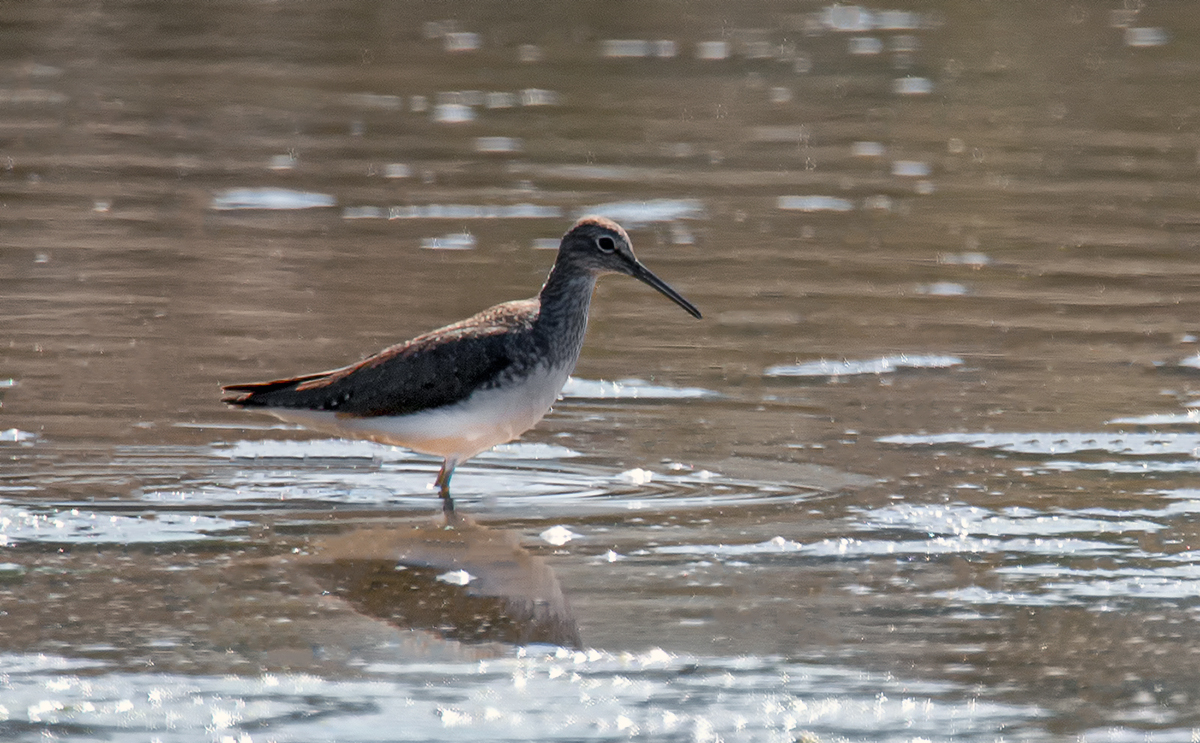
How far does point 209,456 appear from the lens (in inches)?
339

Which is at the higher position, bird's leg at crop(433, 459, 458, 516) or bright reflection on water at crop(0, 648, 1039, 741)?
bright reflection on water at crop(0, 648, 1039, 741)

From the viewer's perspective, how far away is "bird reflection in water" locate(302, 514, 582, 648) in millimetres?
6523

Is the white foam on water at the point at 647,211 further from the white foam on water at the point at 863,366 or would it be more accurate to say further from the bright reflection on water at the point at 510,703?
the bright reflection on water at the point at 510,703

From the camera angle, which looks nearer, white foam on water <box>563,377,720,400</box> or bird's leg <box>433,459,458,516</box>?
bird's leg <box>433,459,458,516</box>

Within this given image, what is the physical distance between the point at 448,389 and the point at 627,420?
1330 mm

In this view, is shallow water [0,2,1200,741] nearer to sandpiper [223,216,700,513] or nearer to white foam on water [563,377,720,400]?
white foam on water [563,377,720,400]

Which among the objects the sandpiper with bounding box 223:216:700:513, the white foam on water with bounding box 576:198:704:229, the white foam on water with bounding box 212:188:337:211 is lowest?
the white foam on water with bounding box 576:198:704:229

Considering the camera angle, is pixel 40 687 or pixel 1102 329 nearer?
pixel 40 687

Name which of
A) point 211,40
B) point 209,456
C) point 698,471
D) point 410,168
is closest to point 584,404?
point 698,471

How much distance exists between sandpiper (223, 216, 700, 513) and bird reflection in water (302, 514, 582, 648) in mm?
522

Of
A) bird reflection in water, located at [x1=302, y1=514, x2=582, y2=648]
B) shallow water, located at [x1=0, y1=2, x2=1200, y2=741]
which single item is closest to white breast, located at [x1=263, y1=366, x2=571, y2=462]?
shallow water, located at [x1=0, y1=2, x2=1200, y2=741]

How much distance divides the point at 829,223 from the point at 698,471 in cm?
590

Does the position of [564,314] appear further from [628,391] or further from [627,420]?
[628,391]

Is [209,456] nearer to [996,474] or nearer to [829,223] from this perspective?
[996,474]
